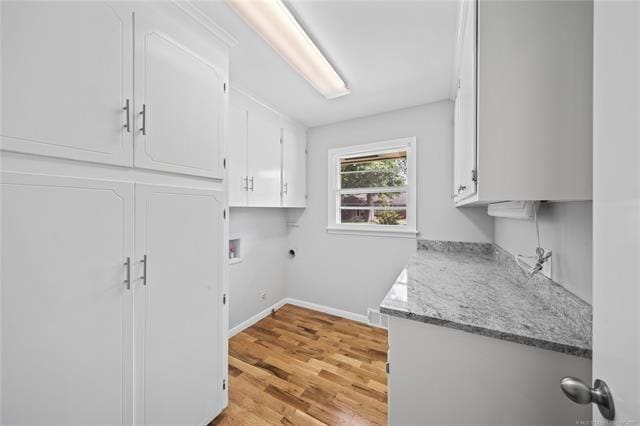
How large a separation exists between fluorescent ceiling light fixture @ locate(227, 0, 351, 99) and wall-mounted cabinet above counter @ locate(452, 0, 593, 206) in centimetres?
97

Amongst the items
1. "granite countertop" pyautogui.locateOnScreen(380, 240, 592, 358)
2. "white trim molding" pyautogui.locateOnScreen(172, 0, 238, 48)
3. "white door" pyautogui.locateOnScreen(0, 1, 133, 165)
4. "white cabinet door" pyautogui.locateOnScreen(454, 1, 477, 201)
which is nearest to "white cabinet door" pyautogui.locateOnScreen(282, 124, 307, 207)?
"white trim molding" pyautogui.locateOnScreen(172, 0, 238, 48)

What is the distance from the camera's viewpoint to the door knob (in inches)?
16.7

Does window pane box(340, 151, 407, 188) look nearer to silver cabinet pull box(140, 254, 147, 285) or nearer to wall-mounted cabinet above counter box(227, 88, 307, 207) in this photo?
wall-mounted cabinet above counter box(227, 88, 307, 207)

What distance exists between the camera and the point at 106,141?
38.2 inches

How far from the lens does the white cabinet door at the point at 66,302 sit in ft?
2.54

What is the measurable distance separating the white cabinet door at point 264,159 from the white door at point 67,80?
1.29 m

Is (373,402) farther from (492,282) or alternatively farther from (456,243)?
(456,243)

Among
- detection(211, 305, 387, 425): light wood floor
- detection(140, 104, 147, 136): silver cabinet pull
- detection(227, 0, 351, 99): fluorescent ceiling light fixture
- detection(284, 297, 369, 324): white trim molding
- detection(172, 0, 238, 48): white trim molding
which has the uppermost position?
detection(227, 0, 351, 99): fluorescent ceiling light fixture

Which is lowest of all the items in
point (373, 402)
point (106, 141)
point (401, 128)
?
point (373, 402)

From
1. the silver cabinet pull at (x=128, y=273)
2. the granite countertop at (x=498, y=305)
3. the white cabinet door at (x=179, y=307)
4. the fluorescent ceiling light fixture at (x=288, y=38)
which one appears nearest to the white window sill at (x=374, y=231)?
the granite countertop at (x=498, y=305)

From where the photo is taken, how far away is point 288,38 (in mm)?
1477

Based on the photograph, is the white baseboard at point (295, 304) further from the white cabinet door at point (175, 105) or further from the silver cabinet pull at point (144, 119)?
the silver cabinet pull at point (144, 119)

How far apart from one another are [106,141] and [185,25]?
0.78 meters
